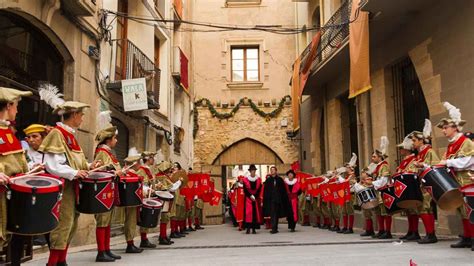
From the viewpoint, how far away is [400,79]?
42.1 ft

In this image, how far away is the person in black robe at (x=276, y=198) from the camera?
14047 millimetres

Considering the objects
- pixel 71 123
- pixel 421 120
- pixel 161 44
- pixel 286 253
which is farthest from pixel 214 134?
pixel 71 123

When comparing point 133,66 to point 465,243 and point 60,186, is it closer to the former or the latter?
point 60,186

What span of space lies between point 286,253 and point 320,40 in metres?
10.6

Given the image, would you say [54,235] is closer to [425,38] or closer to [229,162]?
[425,38]

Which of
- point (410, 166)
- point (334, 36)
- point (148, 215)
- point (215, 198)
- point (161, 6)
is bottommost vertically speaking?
point (148, 215)

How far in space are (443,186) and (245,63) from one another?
58.0 ft

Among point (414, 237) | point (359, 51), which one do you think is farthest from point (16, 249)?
point (359, 51)

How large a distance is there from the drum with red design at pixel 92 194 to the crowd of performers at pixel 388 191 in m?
4.74

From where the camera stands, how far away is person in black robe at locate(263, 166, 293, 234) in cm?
1405

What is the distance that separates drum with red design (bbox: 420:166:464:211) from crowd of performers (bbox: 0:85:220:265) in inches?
176

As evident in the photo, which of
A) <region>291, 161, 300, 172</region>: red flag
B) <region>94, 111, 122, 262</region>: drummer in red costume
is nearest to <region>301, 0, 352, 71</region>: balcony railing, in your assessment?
<region>291, 161, 300, 172</region>: red flag

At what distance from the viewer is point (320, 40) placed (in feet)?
54.8

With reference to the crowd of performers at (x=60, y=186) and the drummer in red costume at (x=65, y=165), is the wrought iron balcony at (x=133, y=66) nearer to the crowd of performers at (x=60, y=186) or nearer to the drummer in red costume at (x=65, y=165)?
the crowd of performers at (x=60, y=186)
